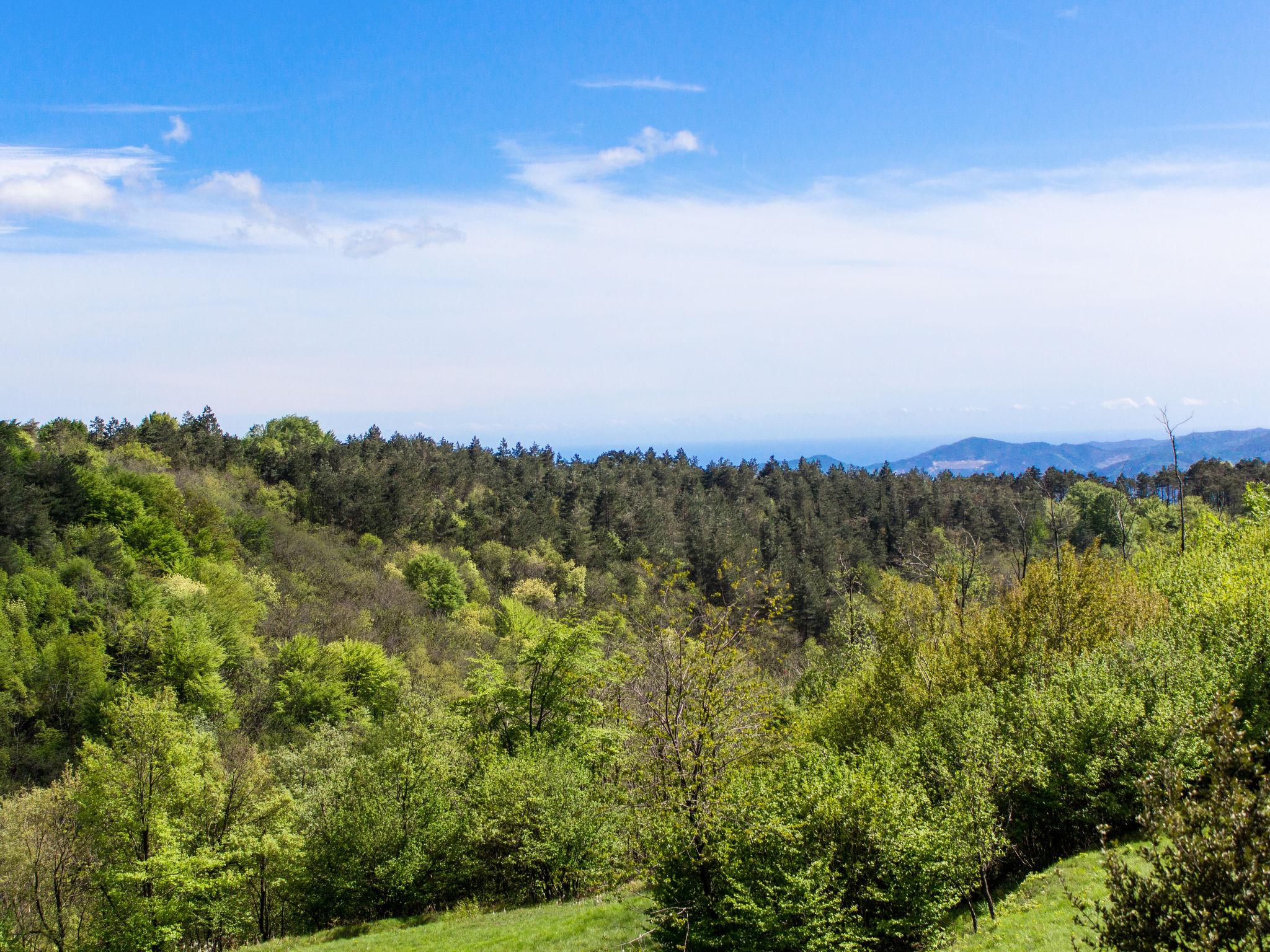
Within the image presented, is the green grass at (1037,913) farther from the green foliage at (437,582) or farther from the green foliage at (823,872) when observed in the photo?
the green foliage at (437,582)

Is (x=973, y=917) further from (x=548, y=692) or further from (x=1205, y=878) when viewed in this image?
(x=548, y=692)

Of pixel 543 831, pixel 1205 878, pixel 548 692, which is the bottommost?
pixel 543 831

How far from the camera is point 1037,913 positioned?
1609 centimetres

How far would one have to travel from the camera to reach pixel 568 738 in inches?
1211

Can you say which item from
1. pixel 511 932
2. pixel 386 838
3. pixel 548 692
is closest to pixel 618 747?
pixel 548 692

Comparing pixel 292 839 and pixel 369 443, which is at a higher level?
pixel 369 443

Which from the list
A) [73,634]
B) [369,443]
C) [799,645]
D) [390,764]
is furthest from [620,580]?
[390,764]

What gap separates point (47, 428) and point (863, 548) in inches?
3789

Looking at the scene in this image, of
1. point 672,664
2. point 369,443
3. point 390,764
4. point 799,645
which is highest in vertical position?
point 369,443

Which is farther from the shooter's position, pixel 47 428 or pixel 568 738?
pixel 47 428

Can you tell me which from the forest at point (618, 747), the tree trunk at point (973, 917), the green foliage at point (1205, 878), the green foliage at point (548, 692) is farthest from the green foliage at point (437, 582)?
the green foliage at point (1205, 878)

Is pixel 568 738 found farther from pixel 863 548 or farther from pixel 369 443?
pixel 369 443

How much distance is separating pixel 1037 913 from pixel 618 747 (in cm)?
1595

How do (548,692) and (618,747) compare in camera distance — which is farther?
(548,692)
